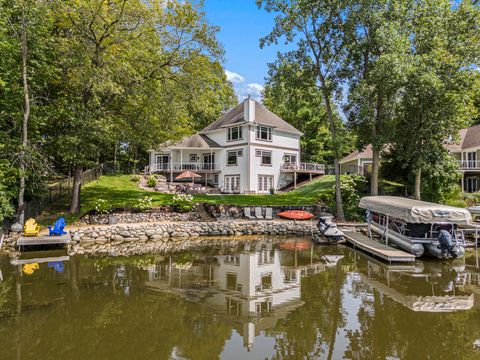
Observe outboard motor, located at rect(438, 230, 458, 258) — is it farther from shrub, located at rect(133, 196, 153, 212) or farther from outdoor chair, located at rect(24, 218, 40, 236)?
outdoor chair, located at rect(24, 218, 40, 236)

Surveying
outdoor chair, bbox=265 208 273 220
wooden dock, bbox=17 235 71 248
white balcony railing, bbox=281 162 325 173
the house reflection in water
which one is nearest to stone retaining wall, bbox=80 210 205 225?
wooden dock, bbox=17 235 71 248

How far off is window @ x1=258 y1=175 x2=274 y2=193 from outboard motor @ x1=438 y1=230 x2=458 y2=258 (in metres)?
21.3

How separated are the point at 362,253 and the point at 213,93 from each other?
44.4ft

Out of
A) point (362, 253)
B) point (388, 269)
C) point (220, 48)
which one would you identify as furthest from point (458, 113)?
point (220, 48)

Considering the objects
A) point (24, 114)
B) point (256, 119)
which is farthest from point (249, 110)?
point (24, 114)

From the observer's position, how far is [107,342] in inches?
252

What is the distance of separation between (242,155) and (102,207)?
1709 centimetres

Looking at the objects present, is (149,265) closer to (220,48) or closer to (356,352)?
(356,352)

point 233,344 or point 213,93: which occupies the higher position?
point 213,93

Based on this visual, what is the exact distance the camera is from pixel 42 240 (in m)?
14.7

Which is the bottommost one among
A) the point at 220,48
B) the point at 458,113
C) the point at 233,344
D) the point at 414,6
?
the point at 233,344

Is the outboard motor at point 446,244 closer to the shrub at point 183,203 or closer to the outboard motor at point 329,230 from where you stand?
the outboard motor at point 329,230

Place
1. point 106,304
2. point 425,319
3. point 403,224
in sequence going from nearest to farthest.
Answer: point 425,319 → point 106,304 → point 403,224

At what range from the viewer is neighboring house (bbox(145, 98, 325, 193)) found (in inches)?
1321
